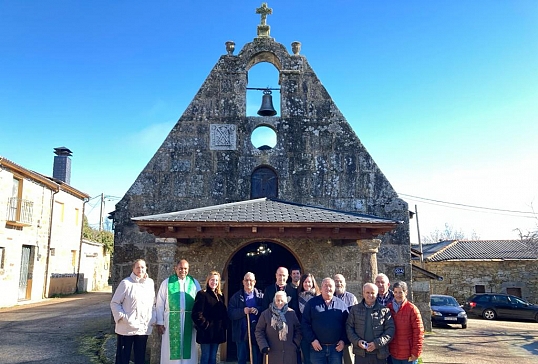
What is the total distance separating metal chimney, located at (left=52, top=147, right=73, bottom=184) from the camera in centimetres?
2166

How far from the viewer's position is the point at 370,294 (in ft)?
13.9

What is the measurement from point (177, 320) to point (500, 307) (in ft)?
50.8

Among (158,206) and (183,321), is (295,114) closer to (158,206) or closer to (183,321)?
(158,206)

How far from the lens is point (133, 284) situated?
4.77 metres

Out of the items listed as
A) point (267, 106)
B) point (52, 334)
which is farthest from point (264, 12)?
point (52, 334)

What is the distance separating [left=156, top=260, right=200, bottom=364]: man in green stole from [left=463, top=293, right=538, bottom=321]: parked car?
49.5 feet

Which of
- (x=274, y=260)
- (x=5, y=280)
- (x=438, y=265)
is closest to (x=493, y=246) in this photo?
(x=438, y=265)

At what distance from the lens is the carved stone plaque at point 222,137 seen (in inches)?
320

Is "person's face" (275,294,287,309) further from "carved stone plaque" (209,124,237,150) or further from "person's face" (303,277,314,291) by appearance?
"carved stone plaque" (209,124,237,150)

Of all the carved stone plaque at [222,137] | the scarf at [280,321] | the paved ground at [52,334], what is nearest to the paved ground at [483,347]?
the scarf at [280,321]

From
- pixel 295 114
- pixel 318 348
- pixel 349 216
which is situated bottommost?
pixel 318 348

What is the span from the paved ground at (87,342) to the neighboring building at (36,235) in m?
3.09

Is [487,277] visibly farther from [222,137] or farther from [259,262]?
[222,137]

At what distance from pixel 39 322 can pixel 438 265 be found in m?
16.3
